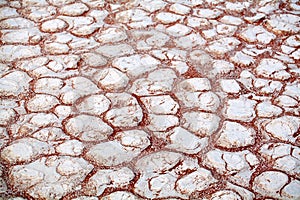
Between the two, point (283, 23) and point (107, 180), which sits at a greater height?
point (283, 23)

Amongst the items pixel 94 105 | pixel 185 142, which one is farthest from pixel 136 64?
pixel 185 142

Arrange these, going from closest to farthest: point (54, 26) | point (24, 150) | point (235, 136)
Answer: point (24, 150) → point (235, 136) → point (54, 26)

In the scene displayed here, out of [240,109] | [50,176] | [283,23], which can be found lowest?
[50,176]

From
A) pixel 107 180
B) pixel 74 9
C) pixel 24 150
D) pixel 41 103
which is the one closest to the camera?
pixel 107 180

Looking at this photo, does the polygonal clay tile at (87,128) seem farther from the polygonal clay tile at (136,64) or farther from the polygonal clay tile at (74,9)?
the polygonal clay tile at (74,9)

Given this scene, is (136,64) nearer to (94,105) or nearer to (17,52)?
(94,105)

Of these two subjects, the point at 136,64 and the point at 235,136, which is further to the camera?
the point at 136,64

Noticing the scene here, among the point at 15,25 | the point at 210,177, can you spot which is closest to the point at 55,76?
the point at 15,25

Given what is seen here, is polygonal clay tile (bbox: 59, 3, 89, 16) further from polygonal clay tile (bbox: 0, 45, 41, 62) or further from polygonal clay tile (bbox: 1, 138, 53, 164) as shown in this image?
polygonal clay tile (bbox: 1, 138, 53, 164)

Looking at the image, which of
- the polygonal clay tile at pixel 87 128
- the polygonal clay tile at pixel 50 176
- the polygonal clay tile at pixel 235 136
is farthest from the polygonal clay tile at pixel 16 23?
the polygonal clay tile at pixel 235 136

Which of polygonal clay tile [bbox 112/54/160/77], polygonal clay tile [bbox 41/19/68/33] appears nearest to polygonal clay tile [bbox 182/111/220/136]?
polygonal clay tile [bbox 112/54/160/77]
